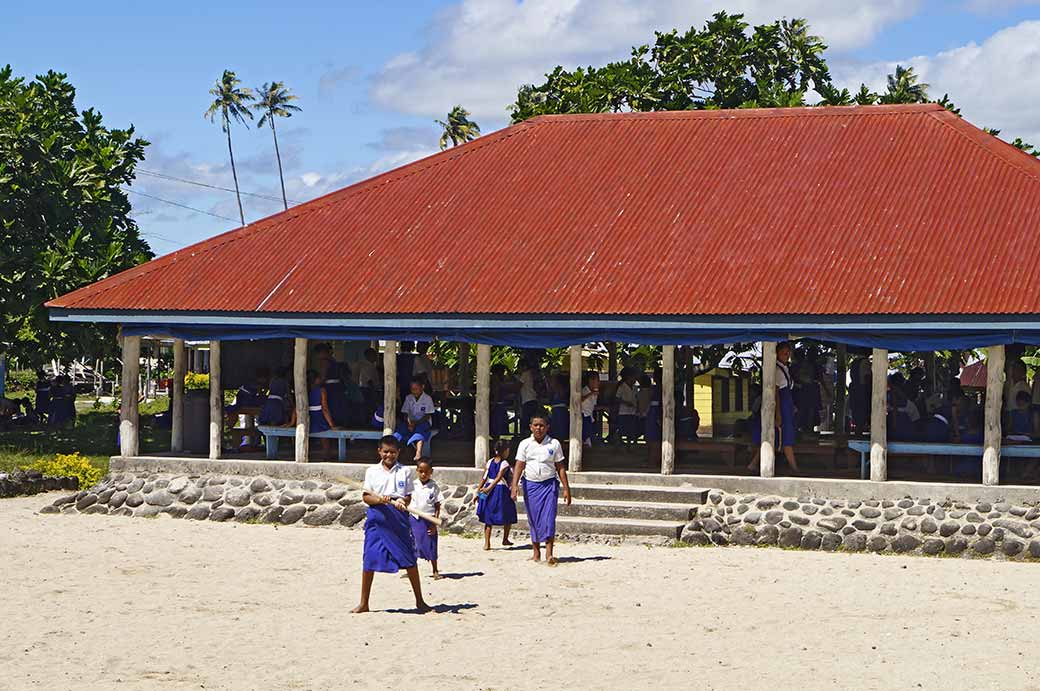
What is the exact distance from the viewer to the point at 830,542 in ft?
56.8

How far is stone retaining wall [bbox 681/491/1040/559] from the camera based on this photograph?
16.9 meters

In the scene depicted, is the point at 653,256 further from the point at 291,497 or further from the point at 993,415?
the point at 291,497

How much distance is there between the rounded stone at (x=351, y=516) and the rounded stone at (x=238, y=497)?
1.34m

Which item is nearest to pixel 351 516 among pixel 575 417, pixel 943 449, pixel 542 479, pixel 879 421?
pixel 575 417

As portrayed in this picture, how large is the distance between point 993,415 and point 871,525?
1.90 m

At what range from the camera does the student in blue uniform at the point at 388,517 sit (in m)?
12.7

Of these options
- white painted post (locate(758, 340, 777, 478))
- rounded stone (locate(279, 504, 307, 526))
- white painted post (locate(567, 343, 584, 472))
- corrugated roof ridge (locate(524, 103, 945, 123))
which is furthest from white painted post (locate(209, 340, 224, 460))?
white painted post (locate(758, 340, 777, 478))

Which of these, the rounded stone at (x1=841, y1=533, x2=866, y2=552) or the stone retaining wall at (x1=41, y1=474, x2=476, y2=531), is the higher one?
the stone retaining wall at (x1=41, y1=474, x2=476, y2=531)

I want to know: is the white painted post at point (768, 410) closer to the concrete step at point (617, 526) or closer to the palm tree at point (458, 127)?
the concrete step at point (617, 526)

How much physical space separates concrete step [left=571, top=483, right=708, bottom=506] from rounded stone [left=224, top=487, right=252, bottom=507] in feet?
13.8

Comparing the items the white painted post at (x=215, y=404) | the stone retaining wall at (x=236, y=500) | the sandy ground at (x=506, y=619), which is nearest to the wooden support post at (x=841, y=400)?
the sandy ground at (x=506, y=619)

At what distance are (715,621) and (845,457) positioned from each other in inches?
290

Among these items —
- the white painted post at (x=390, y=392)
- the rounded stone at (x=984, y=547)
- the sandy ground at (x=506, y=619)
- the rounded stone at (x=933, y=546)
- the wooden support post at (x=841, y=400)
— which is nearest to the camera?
the sandy ground at (x=506, y=619)

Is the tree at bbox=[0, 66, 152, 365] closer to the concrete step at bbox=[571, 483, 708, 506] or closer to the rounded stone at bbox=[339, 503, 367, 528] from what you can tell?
the rounded stone at bbox=[339, 503, 367, 528]
